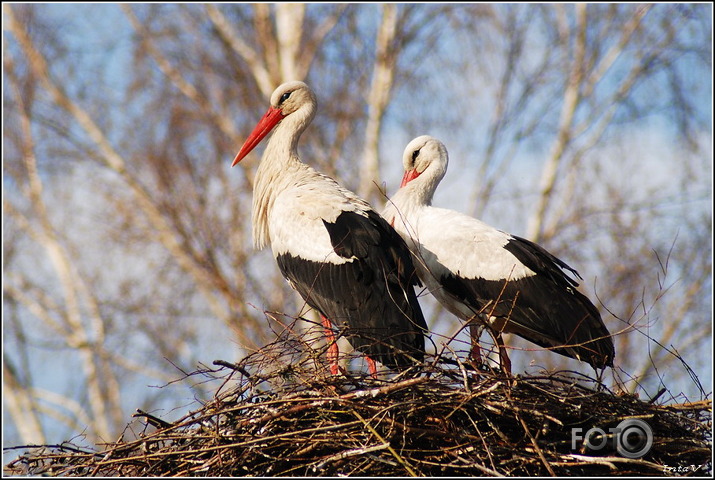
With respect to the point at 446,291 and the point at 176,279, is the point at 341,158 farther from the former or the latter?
the point at 446,291

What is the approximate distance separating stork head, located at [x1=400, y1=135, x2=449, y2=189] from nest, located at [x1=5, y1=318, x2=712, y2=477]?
1.86 meters

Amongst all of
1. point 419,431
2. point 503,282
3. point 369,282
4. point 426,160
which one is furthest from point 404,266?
point 419,431

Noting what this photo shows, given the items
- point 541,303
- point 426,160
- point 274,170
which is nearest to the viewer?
point 541,303

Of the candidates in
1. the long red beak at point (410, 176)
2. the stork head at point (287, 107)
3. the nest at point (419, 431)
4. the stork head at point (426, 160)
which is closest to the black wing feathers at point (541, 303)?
the stork head at point (426, 160)

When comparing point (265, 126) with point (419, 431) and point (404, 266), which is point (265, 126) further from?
point (419, 431)

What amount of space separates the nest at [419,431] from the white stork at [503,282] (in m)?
0.99

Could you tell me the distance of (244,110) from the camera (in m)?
10.7

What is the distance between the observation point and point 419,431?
12.3ft

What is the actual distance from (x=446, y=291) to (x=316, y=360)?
137cm

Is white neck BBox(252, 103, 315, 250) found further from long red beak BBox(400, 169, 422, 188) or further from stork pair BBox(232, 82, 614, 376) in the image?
long red beak BBox(400, 169, 422, 188)

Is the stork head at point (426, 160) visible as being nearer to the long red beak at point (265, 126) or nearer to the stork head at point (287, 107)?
the stork head at point (287, 107)

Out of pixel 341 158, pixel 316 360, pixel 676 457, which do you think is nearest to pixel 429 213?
pixel 316 360

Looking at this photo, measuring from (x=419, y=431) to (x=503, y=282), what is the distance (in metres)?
1.58

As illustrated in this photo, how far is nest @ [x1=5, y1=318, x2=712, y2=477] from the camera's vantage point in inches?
146
